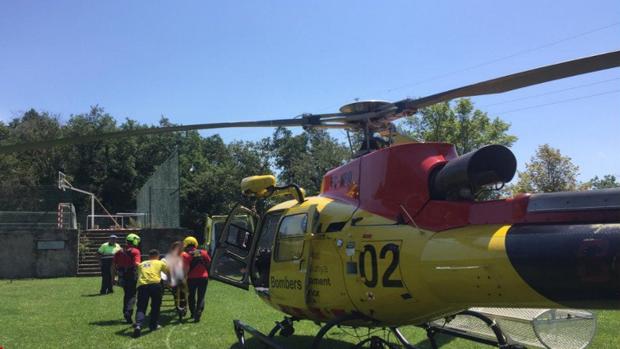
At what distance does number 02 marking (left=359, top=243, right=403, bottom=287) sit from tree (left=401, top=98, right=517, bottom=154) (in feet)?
93.8

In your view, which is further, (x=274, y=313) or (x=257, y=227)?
(x=274, y=313)

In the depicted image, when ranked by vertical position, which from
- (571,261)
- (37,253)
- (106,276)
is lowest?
(106,276)

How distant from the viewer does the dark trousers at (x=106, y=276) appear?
57.0 feet

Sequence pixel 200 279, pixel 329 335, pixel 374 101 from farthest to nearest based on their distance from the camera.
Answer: pixel 200 279
pixel 329 335
pixel 374 101

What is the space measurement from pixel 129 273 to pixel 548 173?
32425 mm

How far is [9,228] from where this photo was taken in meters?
27.0

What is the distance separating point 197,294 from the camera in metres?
11.9

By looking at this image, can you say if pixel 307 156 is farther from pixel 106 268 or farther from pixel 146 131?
pixel 146 131

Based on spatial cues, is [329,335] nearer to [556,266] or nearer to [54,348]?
[54,348]

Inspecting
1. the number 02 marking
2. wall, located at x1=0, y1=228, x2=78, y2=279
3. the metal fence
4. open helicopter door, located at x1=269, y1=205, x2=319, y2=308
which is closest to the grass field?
open helicopter door, located at x1=269, y1=205, x2=319, y2=308

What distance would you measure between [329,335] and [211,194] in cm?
4210

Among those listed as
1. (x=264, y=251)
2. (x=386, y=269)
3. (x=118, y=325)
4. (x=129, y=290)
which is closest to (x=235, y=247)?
(x=264, y=251)

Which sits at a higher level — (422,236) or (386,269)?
(422,236)

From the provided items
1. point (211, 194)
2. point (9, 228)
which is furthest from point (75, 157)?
point (9, 228)
